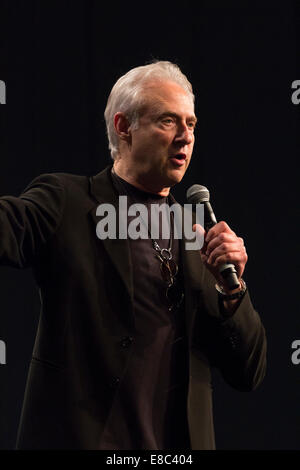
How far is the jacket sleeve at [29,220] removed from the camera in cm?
134

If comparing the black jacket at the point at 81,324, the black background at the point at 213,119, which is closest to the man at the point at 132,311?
the black jacket at the point at 81,324

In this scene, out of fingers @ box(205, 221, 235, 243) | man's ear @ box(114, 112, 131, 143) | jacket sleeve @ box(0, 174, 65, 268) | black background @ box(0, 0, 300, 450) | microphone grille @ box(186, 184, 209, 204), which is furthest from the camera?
black background @ box(0, 0, 300, 450)

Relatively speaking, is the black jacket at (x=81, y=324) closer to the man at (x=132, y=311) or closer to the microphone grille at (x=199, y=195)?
the man at (x=132, y=311)

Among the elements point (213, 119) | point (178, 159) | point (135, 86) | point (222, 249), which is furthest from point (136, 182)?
point (213, 119)

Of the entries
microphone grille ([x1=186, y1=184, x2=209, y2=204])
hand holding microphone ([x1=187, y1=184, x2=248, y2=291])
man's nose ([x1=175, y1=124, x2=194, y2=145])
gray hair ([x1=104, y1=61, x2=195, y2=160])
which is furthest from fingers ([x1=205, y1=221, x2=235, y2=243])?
gray hair ([x1=104, y1=61, x2=195, y2=160])

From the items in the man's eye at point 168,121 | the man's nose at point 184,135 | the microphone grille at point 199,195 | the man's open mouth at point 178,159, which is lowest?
the microphone grille at point 199,195

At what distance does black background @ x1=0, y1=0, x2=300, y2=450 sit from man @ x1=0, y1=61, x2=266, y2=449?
1.15m

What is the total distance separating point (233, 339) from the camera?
154cm

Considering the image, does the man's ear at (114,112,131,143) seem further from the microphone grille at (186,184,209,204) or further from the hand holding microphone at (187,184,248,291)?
the hand holding microphone at (187,184,248,291)

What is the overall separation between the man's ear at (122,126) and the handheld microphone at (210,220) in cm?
23

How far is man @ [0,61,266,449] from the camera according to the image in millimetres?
1408

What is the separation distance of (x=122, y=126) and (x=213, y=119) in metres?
1.27

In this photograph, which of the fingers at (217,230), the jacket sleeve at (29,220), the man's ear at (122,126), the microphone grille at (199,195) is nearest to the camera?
the jacket sleeve at (29,220)
